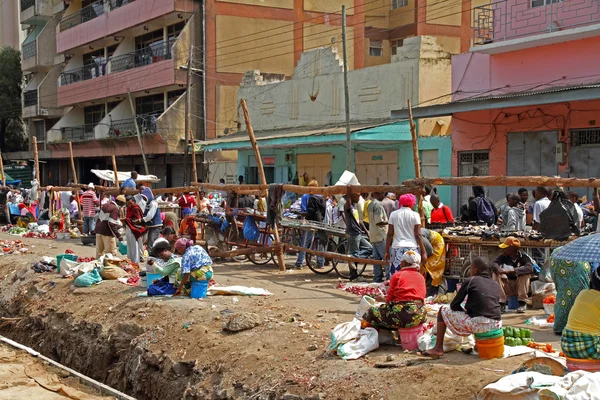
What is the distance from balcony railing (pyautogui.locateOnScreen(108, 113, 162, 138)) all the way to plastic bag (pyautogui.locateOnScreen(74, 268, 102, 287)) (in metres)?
23.0

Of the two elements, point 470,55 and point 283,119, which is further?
point 283,119

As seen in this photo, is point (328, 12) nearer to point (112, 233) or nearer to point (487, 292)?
point (112, 233)

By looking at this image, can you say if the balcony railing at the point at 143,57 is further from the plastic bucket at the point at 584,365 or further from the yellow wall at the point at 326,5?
the plastic bucket at the point at 584,365

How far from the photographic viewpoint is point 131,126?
1650 inches

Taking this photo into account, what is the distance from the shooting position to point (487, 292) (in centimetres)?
799

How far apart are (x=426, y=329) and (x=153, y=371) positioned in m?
4.28

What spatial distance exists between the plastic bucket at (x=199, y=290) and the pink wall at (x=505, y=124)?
38.3ft

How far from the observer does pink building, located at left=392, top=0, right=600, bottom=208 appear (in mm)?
19578

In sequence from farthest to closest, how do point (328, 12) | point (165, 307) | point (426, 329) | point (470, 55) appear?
point (328, 12) < point (470, 55) < point (165, 307) < point (426, 329)

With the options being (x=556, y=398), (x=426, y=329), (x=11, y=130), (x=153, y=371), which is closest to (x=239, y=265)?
(x=153, y=371)

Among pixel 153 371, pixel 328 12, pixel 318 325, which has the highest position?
pixel 328 12

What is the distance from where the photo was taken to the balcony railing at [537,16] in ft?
65.2

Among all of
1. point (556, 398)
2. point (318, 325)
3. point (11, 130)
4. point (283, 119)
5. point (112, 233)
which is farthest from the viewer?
point (11, 130)

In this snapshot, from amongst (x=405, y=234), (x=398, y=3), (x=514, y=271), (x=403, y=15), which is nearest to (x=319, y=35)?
(x=398, y=3)
